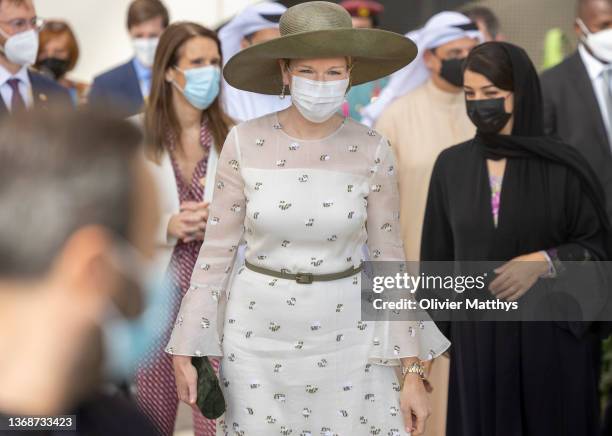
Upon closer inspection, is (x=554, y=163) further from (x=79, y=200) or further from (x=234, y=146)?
(x=79, y=200)

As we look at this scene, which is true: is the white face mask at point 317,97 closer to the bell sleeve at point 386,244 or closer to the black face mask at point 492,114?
the bell sleeve at point 386,244

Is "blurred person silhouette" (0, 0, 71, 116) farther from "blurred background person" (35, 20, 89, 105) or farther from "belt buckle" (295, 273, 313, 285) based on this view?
"belt buckle" (295, 273, 313, 285)

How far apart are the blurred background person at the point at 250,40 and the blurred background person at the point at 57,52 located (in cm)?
167

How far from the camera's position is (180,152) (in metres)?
4.36

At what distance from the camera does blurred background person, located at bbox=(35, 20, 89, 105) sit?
6941mm

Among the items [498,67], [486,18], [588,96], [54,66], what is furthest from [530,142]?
[54,66]

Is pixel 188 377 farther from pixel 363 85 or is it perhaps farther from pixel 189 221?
pixel 363 85

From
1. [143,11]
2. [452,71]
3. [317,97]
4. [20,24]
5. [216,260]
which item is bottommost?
[216,260]

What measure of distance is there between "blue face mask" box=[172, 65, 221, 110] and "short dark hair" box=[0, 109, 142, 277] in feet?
10.4

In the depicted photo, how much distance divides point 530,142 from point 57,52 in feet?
12.8

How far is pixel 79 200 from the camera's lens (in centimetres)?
129

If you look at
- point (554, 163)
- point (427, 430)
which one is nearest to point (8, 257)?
point (554, 163)

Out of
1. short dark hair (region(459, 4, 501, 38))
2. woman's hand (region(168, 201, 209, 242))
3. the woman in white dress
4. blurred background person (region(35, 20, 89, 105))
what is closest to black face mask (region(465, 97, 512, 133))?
the woman in white dress

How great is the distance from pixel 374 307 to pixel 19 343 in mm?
1933
